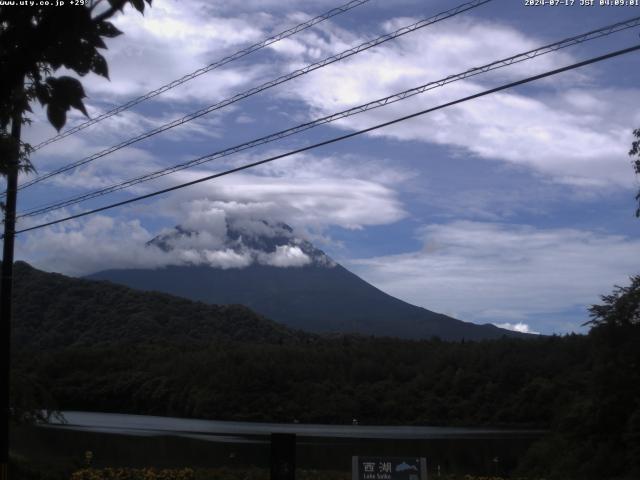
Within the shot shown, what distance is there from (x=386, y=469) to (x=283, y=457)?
4.96 feet

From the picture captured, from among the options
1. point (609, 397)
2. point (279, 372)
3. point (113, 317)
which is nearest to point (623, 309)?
point (609, 397)

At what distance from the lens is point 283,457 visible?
11359 mm

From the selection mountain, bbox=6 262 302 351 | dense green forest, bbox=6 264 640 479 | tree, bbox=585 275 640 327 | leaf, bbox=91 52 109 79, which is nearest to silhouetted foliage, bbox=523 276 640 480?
tree, bbox=585 275 640 327

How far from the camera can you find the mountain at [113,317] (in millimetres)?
78625

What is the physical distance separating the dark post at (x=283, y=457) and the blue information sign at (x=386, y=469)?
94 cm

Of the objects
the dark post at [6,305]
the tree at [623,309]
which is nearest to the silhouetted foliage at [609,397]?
the tree at [623,309]

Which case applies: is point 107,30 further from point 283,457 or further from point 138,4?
point 283,457

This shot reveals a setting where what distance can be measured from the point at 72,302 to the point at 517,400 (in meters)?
49.1

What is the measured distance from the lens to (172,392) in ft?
281

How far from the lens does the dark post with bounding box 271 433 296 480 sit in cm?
1129

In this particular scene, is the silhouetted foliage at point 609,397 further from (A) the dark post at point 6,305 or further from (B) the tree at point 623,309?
(A) the dark post at point 6,305

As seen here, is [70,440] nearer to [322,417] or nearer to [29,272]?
[322,417]

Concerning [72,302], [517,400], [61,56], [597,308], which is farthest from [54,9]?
[72,302]

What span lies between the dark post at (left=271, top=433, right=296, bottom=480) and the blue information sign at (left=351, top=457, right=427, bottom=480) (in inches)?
37.2
